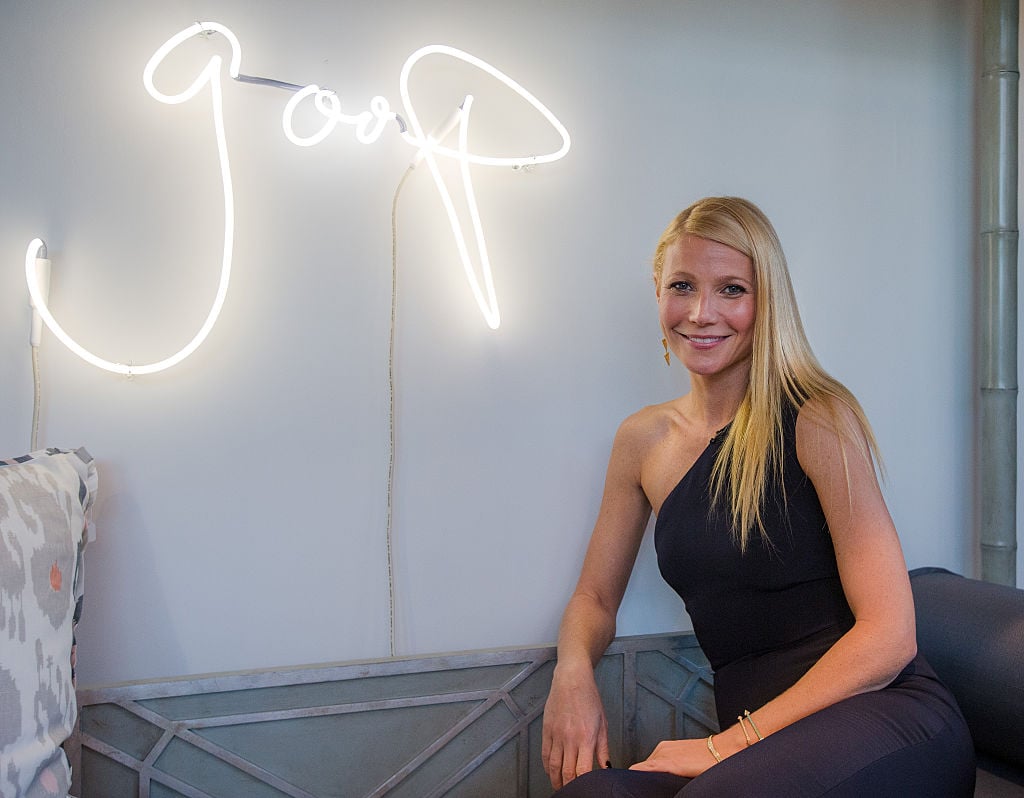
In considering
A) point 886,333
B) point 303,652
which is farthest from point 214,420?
point 886,333

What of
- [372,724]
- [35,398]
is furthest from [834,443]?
[35,398]

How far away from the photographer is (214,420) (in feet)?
5.58

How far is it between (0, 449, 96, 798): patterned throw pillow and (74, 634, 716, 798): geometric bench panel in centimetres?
22

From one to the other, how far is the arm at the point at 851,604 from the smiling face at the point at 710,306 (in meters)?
0.22

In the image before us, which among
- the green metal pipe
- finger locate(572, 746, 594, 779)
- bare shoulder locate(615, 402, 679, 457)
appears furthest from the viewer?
the green metal pipe

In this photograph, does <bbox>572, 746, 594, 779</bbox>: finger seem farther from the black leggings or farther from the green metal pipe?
the green metal pipe

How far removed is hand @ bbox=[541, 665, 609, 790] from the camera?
1.57 meters

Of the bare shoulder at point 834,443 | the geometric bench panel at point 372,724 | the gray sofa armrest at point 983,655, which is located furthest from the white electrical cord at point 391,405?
the gray sofa armrest at point 983,655

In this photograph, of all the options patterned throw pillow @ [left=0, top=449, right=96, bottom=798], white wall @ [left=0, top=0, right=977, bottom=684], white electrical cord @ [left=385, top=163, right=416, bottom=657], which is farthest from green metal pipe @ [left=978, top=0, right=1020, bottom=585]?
patterned throw pillow @ [left=0, top=449, right=96, bottom=798]

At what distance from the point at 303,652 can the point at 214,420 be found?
489 millimetres

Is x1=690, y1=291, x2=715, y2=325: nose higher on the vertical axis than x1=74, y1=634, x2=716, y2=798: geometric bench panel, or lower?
higher

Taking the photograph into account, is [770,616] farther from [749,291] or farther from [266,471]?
[266,471]

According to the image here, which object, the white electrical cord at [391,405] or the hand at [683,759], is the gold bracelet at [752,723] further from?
the white electrical cord at [391,405]

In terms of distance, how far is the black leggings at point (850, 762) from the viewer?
1.24m
